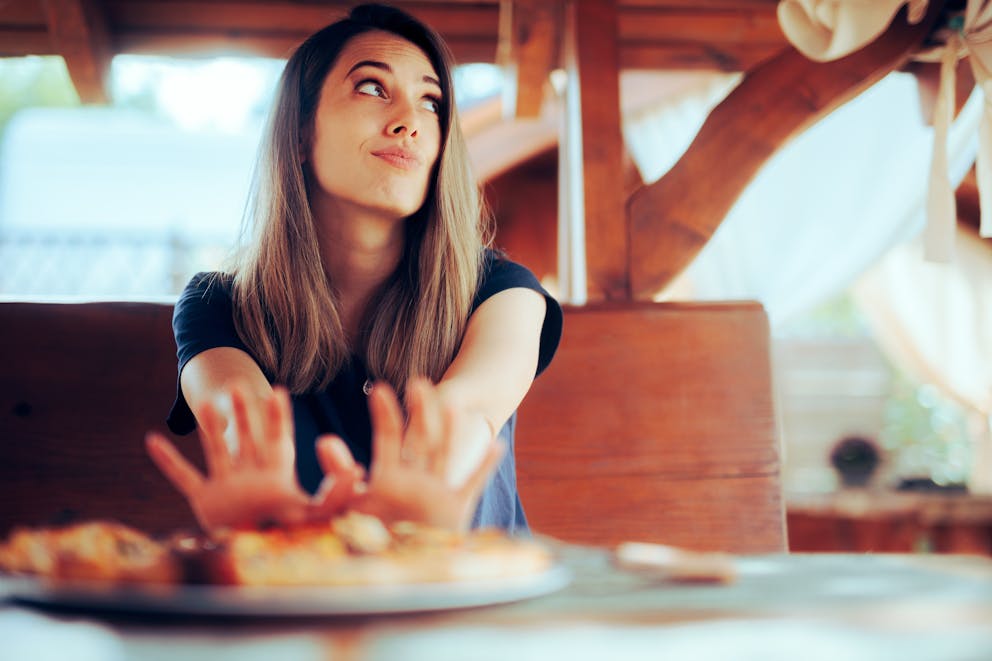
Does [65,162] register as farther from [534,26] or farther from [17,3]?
[534,26]

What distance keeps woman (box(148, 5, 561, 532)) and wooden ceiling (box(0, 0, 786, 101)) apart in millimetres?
845

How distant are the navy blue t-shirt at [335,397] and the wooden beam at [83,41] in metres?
1.14

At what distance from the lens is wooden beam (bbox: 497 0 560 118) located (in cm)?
236

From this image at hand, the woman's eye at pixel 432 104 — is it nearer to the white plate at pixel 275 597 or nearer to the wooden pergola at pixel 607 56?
the wooden pergola at pixel 607 56

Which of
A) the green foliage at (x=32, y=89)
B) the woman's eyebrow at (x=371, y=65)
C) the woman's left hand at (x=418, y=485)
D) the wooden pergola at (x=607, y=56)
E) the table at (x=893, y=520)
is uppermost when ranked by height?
the green foliage at (x=32, y=89)

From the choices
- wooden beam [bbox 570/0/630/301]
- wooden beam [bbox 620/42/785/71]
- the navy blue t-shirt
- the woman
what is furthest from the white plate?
wooden beam [bbox 620/42/785/71]

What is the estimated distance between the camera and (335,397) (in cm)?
143

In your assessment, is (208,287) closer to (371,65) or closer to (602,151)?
(371,65)

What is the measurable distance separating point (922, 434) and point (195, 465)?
5433mm

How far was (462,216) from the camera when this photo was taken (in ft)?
5.11

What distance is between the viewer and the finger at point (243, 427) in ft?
2.39

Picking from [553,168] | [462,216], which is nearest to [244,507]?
[462,216]

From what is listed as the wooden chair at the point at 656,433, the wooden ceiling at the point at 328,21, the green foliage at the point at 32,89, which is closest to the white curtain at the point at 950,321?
the wooden ceiling at the point at 328,21

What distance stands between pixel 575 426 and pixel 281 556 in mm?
1231
